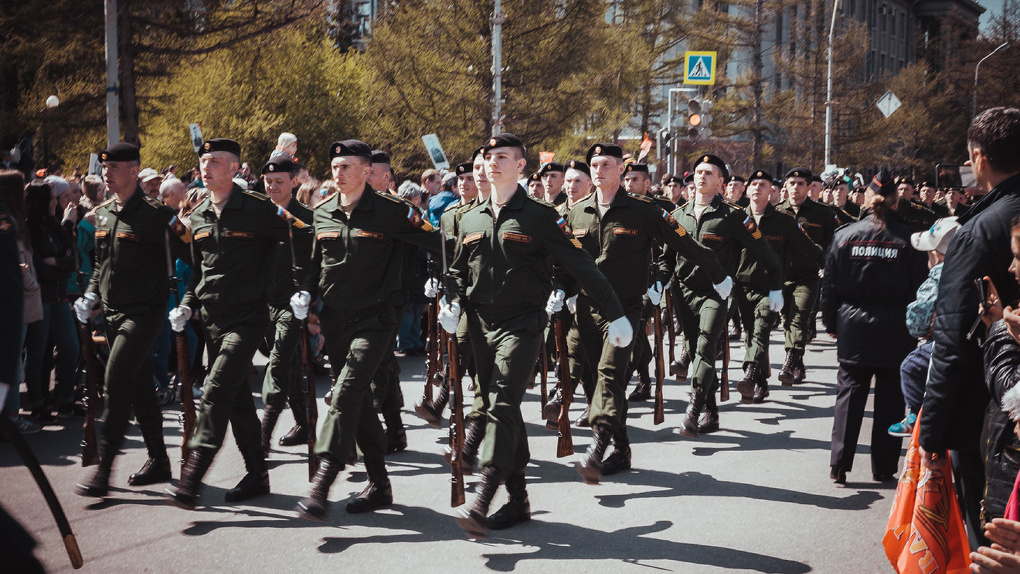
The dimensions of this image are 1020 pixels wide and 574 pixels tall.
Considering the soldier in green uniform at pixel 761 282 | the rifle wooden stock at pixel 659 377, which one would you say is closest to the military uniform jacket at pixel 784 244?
the soldier in green uniform at pixel 761 282

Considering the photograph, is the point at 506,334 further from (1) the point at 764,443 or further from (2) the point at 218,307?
(1) the point at 764,443

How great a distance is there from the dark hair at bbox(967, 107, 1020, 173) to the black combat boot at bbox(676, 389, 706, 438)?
4636mm

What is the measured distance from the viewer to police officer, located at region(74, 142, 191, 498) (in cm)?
647

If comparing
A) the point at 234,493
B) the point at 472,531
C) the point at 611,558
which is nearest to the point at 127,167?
the point at 234,493

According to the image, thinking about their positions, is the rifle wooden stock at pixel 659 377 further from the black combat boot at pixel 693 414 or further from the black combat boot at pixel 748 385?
the black combat boot at pixel 748 385

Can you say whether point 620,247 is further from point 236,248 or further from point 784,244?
point 784,244

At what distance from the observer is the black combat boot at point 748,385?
31.0ft

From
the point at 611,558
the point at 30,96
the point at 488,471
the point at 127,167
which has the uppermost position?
the point at 30,96

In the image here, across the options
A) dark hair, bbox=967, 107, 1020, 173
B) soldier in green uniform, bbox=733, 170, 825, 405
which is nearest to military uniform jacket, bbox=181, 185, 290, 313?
dark hair, bbox=967, 107, 1020, 173

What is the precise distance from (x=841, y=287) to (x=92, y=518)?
5.01 metres

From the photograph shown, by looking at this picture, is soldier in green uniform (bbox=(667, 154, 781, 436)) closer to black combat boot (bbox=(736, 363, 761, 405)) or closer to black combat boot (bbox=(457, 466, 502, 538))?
black combat boot (bbox=(736, 363, 761, 405))

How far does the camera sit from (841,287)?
709cm

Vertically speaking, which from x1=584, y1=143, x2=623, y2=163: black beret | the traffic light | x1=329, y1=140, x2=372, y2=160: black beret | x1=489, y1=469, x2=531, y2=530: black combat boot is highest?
the traffic light

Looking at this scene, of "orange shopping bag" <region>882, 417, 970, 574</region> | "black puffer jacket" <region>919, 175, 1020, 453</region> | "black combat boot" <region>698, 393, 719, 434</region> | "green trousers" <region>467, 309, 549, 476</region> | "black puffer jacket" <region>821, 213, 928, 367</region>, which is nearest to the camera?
"black puffer jacket" <region>919, 175, 1020, 453</region>
